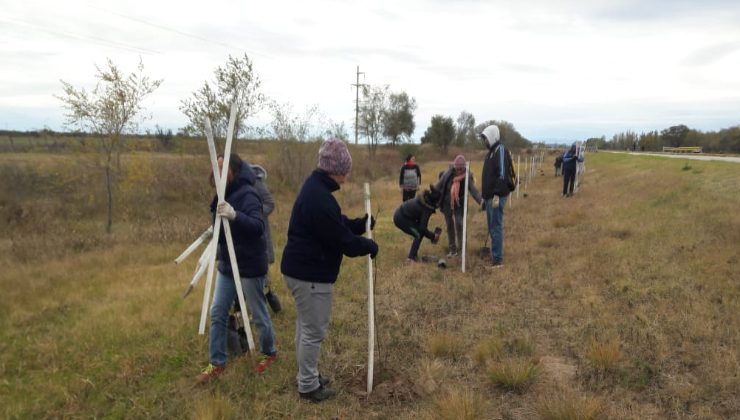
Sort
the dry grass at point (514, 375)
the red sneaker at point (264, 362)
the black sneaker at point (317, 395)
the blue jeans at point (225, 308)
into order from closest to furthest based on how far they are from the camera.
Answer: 1. the black sneaker at point (317, 395)
2. the dry grass at point (514, 375)
3. the blue jeans at point (225, 308)
4. the red sneaker at point (264, 362)

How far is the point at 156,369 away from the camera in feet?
14.5

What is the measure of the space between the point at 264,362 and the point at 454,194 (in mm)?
4596

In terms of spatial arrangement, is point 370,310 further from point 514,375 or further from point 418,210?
point 418,210

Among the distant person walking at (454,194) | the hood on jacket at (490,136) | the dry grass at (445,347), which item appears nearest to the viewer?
the dry grass at (445,347)

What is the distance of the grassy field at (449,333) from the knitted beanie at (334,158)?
47.1 inches

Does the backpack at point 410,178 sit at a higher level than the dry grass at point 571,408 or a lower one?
higher

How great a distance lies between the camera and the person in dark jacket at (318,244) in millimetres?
3205

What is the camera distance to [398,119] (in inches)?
2068

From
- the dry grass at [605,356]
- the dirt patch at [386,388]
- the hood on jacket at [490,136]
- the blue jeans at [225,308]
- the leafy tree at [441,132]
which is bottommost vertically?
the dirt patch at [386,388]

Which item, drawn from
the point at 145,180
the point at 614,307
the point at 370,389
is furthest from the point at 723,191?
the point at 145,180

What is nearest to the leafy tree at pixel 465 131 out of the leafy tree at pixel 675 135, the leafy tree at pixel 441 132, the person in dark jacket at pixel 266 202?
the leafy tree at pixel 441 132

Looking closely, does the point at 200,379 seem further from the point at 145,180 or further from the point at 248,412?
the point at 145,180

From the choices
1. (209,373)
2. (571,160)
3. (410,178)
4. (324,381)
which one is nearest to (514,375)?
(324,381)

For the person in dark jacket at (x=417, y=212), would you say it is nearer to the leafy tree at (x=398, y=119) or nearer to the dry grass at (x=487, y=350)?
the dry grass at (x=487, y=350)
